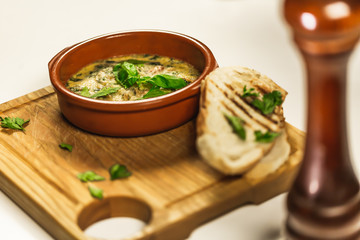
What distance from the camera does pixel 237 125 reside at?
2.69m

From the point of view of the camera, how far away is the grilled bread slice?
8.54 feet

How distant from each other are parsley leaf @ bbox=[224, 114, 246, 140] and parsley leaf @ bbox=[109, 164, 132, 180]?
1.67 feet

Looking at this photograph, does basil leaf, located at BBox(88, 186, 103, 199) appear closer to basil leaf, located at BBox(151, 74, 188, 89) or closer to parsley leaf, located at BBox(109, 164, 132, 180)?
parsley leaf, located at BBox(109, 164, 132, 180)

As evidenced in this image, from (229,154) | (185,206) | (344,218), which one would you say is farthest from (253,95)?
(344,218)

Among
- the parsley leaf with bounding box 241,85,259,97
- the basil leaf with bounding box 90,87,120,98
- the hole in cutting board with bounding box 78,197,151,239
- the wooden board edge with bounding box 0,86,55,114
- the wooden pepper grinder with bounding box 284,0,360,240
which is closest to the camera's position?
the wooden pepper grinder with bounding box 284,0,360,240

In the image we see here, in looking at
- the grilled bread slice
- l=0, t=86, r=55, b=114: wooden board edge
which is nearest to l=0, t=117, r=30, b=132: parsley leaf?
l=0, t=86, r=55, b=114: wooden board edge

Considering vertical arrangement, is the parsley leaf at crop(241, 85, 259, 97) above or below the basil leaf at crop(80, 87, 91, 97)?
above

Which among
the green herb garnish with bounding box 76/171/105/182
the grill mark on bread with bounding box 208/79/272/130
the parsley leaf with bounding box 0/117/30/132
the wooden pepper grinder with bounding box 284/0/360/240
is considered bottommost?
the parsley leaf with bounding box 0/117/30/132

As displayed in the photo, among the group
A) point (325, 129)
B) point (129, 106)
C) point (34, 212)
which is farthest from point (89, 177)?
point (325, 129)

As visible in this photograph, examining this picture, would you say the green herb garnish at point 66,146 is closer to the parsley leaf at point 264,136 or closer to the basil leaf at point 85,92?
the basil leaf at point 85,92

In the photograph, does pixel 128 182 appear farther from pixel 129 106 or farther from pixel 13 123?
pixel 13 123

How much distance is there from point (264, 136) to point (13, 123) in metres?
1.34

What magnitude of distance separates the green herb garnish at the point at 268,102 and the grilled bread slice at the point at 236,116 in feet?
0.04

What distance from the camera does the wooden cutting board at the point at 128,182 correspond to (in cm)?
252
